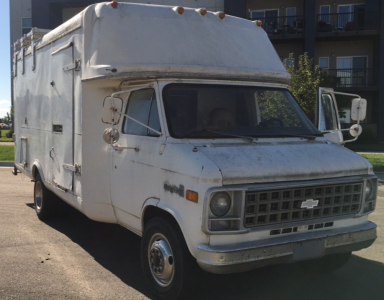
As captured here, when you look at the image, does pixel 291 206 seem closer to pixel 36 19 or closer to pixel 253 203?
pixel 253 203

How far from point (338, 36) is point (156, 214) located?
23834 mm

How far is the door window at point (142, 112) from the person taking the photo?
16.0 ft

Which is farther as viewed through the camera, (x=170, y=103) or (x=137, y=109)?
(x=137, y=109)

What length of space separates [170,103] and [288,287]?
7.59 feet

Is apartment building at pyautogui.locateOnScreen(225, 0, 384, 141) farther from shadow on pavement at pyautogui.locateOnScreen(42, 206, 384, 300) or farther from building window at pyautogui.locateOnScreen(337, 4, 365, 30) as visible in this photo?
Result: shadow on pavement at pyautogui.locateOnScreen(42, 206, 384, 300)

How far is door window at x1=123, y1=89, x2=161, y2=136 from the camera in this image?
191 inches

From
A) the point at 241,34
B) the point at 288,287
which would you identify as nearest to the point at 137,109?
the point at 241,34

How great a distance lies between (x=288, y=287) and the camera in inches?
196

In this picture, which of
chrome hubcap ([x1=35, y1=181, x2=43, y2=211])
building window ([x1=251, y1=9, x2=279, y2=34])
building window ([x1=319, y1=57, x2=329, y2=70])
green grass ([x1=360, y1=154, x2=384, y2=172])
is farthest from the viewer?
building window ([x1=319, y1=57, x2=329, y2=70])

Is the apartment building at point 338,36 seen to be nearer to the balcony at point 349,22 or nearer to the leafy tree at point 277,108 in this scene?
the balcony at point 349,22

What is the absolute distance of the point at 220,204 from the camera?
3.97 metres

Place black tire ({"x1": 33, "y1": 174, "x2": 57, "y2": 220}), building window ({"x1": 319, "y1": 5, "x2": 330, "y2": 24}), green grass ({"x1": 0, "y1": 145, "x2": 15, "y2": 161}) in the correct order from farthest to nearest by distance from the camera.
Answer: building window ({"x1": 319, "y1": 5, "x2": 330, "y2": 24})
green grass ({"x1": 0, "y1": 145, "x2": 15, "y2": 161})
black tire ({"x1": 33, "y1": 174, "x2": 57, "y2": 220})

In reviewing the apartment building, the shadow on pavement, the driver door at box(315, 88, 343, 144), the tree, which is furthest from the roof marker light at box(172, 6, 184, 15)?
the apartment building

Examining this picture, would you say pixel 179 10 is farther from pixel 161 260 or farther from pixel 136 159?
pixel 161 260
